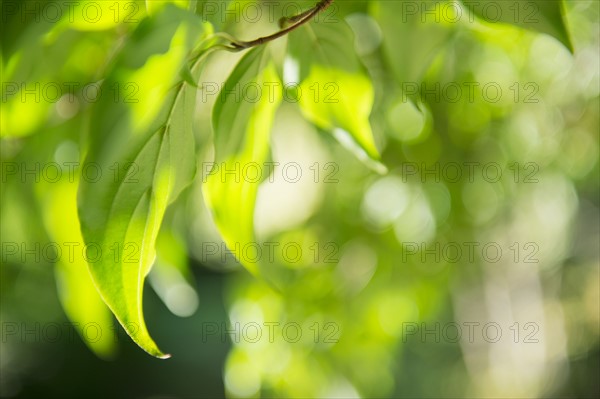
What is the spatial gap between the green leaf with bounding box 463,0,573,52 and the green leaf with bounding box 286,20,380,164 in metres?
0.07

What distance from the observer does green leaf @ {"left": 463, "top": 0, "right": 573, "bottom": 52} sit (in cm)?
24

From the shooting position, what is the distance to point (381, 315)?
82 cm

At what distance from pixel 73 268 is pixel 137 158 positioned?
5.0 inches

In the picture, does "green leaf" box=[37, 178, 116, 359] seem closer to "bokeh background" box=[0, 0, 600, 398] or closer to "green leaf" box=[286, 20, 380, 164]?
"bokeh background" box=[0, 0, 600, 398]

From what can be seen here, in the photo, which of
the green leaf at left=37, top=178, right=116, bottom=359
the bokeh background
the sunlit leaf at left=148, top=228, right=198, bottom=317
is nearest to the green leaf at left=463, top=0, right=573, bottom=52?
the bokeh background

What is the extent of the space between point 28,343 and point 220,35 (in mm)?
2359

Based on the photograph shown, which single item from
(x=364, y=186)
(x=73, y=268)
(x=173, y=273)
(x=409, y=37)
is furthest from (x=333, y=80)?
(x=364, y=186)

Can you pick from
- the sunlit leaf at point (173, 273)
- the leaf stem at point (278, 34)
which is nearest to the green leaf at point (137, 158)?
the leaf stem at point (278, 34)

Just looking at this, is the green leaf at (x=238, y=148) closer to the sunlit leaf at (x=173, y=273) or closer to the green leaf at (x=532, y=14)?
the green leaf at (x=532, y=14)

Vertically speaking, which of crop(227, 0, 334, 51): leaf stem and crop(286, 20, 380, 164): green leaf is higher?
crop(227, 0, 334, 51): leaf stem

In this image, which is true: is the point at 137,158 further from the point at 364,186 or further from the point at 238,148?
the point at 364,186

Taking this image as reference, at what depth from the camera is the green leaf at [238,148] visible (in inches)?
10.7

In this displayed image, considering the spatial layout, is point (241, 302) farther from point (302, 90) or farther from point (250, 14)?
point (302, 90)

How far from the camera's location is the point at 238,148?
282 mm
